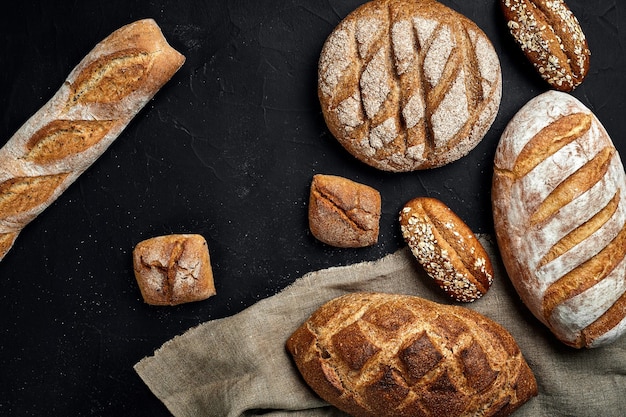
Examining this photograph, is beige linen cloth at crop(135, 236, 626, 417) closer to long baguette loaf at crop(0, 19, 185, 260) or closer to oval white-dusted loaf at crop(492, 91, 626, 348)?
oval white-dusted loaf at crop(492, 91, 626, 348)

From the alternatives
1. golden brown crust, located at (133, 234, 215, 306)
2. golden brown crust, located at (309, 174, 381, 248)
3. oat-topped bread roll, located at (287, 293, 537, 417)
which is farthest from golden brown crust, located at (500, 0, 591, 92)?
golden brown crust, located at (133, 234, 215, 306)

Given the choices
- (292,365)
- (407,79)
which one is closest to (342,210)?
(407,79)

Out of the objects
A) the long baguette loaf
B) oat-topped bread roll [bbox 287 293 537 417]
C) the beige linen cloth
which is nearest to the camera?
oat-topped bread roll [bbox 287 293 537 417]

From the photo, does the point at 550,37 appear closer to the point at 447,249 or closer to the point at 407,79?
the point at 407,79

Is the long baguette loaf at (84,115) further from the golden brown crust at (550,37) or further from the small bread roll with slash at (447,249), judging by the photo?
the golden brown crust at (550,37)

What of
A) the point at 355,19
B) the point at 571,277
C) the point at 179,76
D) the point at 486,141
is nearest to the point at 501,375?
the point at 571,277

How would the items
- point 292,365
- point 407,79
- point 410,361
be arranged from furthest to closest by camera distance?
point 292,365
point 407,79
point 410,361

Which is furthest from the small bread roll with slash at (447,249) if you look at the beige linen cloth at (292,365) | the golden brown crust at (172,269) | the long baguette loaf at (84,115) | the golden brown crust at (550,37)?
the long baguette loaf at (84,115)
